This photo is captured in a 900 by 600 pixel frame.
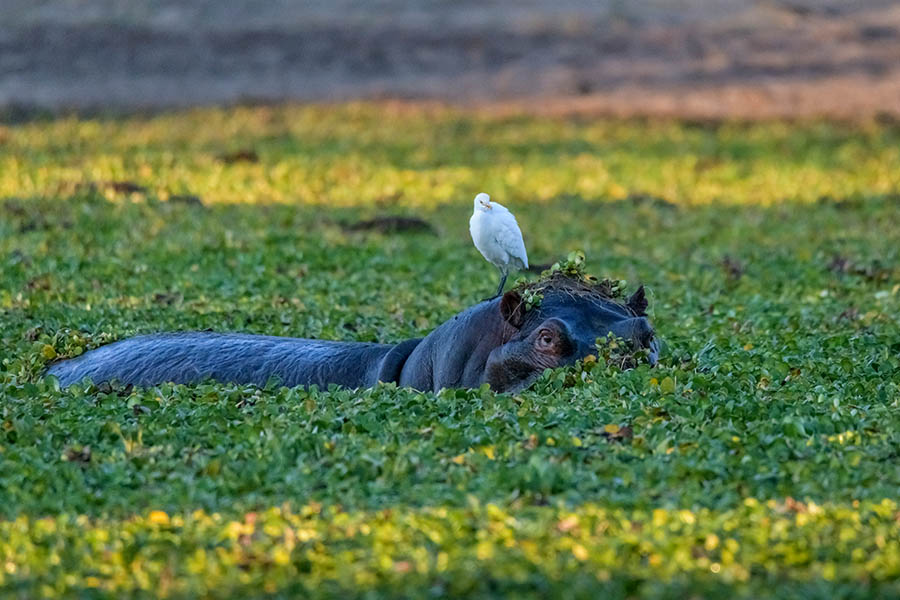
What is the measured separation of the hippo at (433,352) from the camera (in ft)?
19.2

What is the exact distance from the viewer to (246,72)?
784 inches

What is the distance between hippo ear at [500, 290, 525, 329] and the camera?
5957 mm

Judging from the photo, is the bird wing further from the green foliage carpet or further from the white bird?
the green foliage carpet

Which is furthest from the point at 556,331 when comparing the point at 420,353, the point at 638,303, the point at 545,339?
the point at 420,353

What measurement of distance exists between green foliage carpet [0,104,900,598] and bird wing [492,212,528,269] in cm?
94

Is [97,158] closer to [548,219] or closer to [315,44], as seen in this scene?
[548,219]

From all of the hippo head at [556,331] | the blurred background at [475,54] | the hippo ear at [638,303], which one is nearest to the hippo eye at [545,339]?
the hippo head at [556,331]

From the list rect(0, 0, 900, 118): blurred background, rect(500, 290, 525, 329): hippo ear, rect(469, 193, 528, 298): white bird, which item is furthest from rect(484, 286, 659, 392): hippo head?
rect(0, 0, 900, 118): blurred background

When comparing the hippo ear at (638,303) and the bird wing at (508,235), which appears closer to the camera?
the hippo ear at (638,303)

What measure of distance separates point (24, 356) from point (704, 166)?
10583mm

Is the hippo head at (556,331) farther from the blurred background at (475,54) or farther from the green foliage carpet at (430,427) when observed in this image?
the blurred background at (475,54)

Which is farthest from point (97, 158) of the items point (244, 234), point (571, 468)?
point (571, 468)

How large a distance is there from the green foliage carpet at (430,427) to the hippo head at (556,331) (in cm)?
10

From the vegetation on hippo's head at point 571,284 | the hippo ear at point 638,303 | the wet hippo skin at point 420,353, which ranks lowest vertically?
the wet hippo skin at point 420,353
